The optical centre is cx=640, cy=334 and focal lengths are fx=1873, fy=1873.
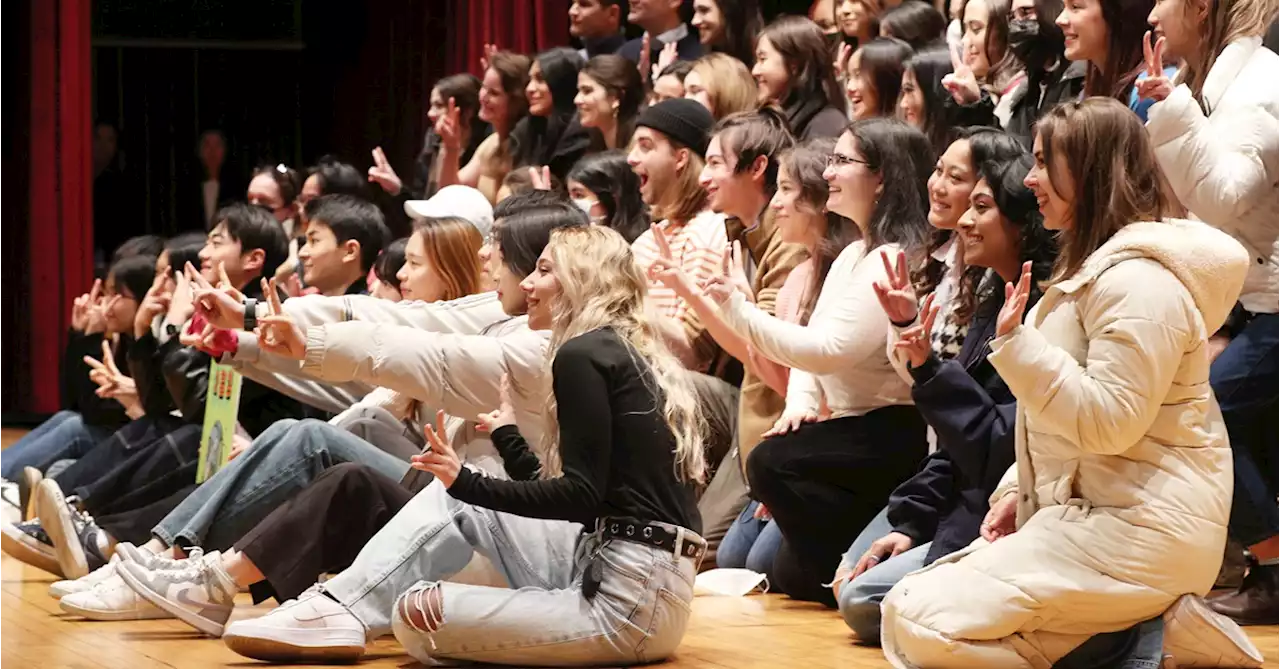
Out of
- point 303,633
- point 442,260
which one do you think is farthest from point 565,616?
point 442,260

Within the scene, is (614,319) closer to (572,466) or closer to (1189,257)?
(572,466)

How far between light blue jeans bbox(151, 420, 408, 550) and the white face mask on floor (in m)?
0.86

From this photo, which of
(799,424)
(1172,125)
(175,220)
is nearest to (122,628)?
(799,424)

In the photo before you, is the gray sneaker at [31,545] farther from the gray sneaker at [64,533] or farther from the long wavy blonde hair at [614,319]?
the long wavy blonde hair at [614,319]

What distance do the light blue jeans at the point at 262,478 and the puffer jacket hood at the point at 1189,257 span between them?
1719mm

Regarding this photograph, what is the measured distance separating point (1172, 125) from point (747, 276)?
5.11 ft

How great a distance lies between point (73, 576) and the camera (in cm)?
484

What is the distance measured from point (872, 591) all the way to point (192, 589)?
1.40 m

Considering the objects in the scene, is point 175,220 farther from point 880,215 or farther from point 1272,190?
point 1272,190

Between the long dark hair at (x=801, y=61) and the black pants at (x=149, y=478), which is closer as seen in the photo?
the black pants at (x=149, y=478)

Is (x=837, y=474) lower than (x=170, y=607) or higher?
higher

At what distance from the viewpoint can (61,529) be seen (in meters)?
4.80

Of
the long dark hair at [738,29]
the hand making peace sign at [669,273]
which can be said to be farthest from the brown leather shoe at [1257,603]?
the long dark hair at [738,29]

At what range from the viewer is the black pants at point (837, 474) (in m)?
4.37
